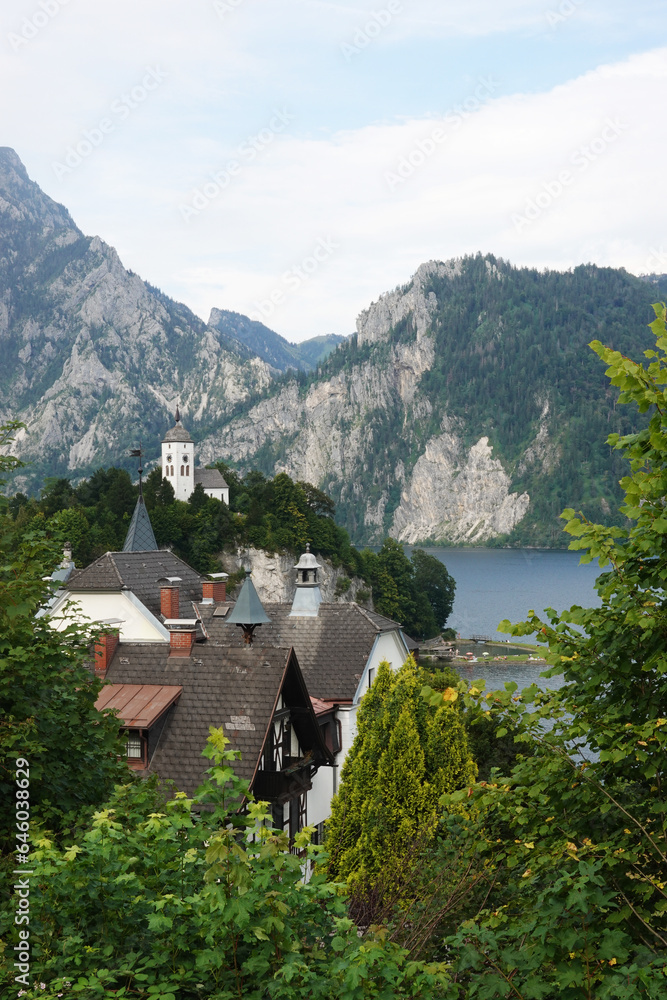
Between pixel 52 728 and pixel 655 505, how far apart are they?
654 centimetres

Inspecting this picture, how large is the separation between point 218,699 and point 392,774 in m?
4.26

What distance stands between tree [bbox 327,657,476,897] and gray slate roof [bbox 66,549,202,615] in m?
11.8

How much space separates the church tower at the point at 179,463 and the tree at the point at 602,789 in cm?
13369

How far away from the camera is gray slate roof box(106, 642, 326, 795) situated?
18.3m

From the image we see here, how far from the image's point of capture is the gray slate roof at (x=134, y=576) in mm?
28250

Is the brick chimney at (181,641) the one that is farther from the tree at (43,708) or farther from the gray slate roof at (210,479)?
the gray slate roof at (210,479)

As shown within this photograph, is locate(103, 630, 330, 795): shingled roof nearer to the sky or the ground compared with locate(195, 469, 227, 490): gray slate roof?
nearer to the ground

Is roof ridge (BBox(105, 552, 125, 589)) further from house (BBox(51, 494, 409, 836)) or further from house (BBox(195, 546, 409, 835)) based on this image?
house (BBox(195, 546, 409, 835))

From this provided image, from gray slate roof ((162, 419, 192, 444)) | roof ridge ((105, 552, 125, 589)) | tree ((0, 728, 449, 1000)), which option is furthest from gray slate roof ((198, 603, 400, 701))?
gray slate roof ((162, 419, 192, 444))

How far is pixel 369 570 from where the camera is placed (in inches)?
4936

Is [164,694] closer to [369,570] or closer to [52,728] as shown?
[52,728]

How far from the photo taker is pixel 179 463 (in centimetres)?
13825

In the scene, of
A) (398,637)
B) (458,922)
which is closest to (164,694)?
(458,922)

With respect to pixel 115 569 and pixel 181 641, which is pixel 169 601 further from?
pixel 181 641
